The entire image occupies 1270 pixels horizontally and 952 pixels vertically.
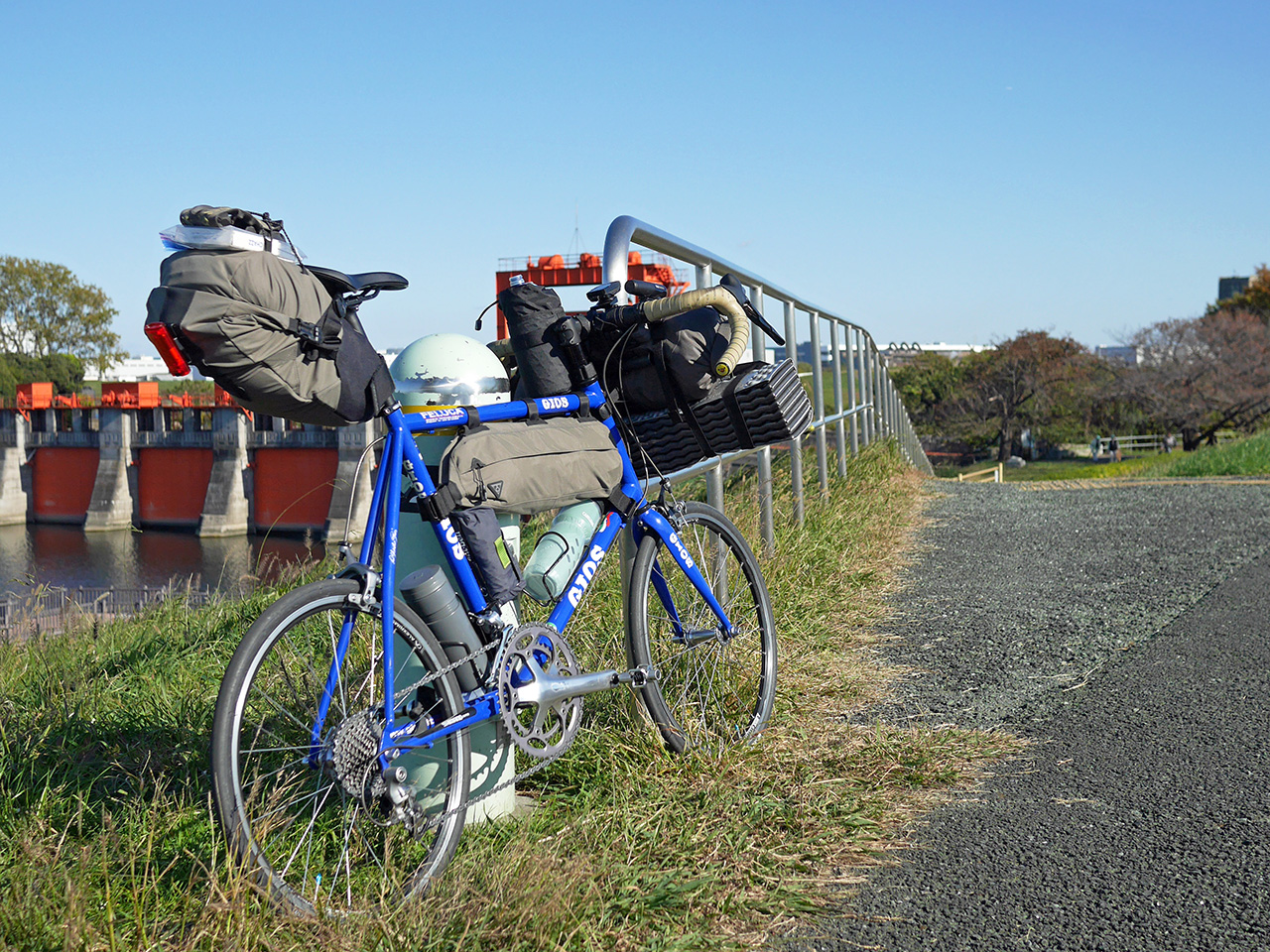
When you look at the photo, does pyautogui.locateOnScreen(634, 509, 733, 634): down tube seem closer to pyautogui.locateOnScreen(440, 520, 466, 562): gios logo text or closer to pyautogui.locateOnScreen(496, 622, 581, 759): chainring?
pyautogui.locateOnScreen(496, 622, 581, 759): chainring

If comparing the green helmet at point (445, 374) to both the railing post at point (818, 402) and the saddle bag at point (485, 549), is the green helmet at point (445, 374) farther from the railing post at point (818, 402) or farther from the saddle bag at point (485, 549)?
the railing post at point (818, 402)

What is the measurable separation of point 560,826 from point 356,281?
1.21 m

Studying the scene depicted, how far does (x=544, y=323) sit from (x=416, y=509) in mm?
659

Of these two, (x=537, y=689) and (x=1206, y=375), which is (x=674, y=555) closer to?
(x=537, y=689)

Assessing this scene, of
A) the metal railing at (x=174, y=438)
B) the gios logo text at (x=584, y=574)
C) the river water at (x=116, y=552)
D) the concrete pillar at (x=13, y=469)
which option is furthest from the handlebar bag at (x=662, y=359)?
the concrete pillar at (x=13, y=469)

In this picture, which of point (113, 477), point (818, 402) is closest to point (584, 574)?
point (818, 402)

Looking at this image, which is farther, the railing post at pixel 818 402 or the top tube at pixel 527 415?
the railing post at pixel 818 402

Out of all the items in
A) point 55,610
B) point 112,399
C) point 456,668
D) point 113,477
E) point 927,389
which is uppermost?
point 927,389

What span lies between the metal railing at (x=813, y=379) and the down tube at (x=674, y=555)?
183 millimetres

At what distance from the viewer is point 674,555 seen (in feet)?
A: 9.33

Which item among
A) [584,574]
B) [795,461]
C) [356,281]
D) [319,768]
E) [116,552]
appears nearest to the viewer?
[319,768]

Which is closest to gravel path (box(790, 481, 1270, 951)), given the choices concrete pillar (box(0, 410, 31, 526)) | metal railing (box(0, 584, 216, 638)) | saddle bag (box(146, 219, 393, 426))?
saddle bag (box(146, 219, 393, 426))

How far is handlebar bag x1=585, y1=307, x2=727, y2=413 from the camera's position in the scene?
265 centimetres

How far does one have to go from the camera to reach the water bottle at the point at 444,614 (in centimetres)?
205
